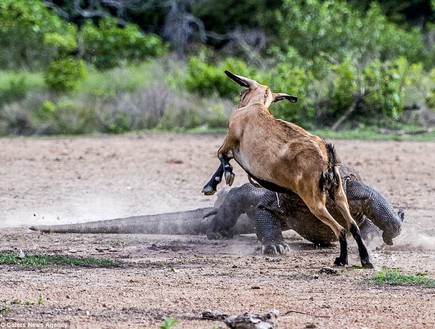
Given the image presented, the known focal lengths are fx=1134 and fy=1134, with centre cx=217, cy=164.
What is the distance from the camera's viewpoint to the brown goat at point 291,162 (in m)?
7.63

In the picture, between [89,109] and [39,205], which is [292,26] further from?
[39,205]

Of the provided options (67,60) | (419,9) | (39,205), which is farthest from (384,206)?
(419,9)

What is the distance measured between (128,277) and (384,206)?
2.51 metres

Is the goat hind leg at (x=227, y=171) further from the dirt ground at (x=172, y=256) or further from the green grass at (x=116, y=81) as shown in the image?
the green grass at (x=116, y=81)

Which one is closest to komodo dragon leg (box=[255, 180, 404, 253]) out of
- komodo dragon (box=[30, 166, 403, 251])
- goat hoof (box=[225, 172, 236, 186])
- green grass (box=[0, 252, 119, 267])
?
komodo dragon (box=[30, 166, 403, 251])

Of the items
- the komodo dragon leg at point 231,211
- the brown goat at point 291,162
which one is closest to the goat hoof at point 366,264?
the brown goat at point 291,162

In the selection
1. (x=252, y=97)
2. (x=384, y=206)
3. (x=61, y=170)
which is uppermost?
(x=252, y=97)

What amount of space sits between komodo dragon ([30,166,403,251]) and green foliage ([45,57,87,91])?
1165cm

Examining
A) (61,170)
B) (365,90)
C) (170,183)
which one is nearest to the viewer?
(170,183)

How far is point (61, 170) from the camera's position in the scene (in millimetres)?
14008

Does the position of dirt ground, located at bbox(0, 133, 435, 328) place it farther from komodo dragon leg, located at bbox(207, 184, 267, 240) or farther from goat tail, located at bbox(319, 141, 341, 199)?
goat tail, located at bbox(319, 141, 341, 199)

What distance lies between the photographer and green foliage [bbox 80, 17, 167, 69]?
25.3 metres

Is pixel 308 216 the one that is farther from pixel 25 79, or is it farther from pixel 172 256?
pixel 25 79

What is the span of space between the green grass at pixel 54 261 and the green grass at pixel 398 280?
185 centimetres
